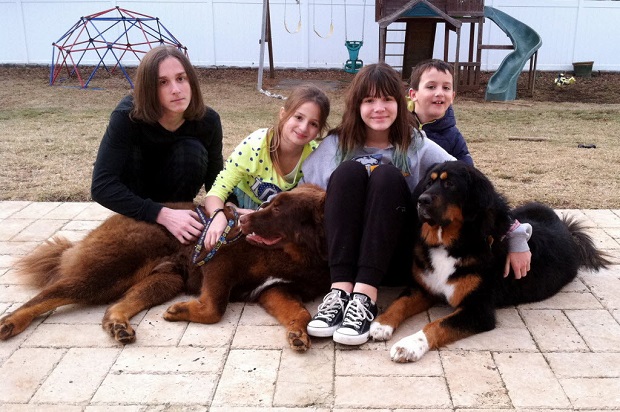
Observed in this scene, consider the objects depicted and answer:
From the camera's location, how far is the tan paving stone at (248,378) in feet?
7.93

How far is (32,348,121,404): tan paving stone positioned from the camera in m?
2.43

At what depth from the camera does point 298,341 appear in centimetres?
277

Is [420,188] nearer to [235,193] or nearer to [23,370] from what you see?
[235,193]

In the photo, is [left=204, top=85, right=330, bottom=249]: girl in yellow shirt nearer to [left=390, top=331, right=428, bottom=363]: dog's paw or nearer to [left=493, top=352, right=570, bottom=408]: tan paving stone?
[left=390, top=331, right=428, bottom=363]: dog's paw

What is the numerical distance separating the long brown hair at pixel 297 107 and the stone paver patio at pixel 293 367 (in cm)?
101

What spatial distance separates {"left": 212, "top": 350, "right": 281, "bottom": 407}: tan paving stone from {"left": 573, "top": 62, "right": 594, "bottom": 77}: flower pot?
14001 millimetres

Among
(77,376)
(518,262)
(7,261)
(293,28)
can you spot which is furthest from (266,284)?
(293,28)

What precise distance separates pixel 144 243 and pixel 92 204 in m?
2.02

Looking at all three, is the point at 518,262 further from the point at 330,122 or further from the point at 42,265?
the point at 330,122

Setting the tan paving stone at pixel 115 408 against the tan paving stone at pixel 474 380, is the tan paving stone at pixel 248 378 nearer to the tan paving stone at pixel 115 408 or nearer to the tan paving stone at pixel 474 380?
the tan paving stone at pixel 115 408

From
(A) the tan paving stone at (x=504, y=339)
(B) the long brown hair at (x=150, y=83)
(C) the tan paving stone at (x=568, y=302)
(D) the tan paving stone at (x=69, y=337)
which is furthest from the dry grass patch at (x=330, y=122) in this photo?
(D) the tan paving stone at (x=69, y=337)

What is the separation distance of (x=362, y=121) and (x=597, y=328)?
1.73 meters

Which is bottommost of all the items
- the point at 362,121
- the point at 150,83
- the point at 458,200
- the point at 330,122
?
the point at 330,122

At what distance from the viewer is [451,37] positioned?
14.5 meters
